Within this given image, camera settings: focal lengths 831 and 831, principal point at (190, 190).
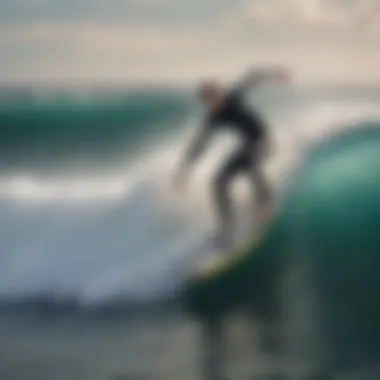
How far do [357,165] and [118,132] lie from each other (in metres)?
0.38

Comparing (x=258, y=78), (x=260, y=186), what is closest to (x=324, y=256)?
(x=260, y=186)

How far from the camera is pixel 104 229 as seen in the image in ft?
4.22

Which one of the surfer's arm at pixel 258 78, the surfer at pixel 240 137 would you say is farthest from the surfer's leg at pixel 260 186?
the surfer's arm at pixel 258 78

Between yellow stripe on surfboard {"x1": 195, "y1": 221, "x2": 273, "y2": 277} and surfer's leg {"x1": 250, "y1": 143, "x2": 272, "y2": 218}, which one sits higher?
surfer's leg {"x1": 250, "y1": 143, "x2": 272, "y2": 218}

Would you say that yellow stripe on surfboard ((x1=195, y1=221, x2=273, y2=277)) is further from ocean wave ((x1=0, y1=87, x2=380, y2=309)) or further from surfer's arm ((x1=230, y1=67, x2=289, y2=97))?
surfer's arm ((x1=230, y1=67, x2=289, y2=97))

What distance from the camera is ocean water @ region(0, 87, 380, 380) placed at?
50.4 inches

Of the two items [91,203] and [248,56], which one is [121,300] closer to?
[91,203]

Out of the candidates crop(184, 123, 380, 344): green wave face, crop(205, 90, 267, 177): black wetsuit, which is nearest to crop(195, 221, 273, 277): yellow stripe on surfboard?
crop(184, 123, 380, 344): green wave face

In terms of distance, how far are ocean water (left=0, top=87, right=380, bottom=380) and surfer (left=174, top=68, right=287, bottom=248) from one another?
2cm

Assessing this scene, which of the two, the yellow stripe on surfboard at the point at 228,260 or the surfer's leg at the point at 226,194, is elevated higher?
the surfer's leg at the point at 226,194

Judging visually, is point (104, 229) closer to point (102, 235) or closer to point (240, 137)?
point (102, 235)

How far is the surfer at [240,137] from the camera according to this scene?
129 cm

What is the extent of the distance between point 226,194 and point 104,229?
0.64 ft

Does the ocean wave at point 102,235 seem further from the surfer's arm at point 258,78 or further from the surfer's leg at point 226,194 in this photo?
the surfer's arm at point 258,78
